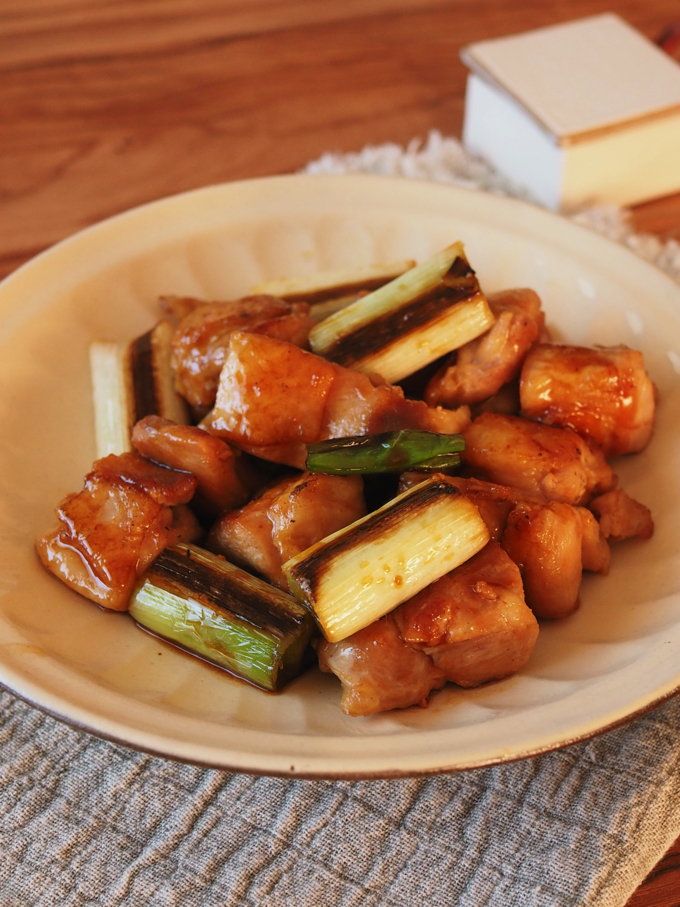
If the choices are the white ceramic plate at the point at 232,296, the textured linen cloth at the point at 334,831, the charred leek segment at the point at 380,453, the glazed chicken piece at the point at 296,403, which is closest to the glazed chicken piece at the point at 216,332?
the glazed chicken piece at the point at 296,403

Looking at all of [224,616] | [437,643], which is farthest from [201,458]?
[437,643]

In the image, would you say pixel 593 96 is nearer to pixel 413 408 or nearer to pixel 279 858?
pixel 413 408

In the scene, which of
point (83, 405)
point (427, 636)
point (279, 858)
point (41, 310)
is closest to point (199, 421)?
point (83, 405)

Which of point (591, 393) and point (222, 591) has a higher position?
point (591, 393)

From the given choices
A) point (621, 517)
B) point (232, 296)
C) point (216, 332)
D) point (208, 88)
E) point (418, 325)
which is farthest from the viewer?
point (208, 88)

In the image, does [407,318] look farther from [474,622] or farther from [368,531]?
[474,622]

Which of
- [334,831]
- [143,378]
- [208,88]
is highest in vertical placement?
[208,88]

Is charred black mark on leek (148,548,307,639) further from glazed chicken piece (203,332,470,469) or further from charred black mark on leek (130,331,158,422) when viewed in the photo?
charred black mark on leek (130,331,158,422)
